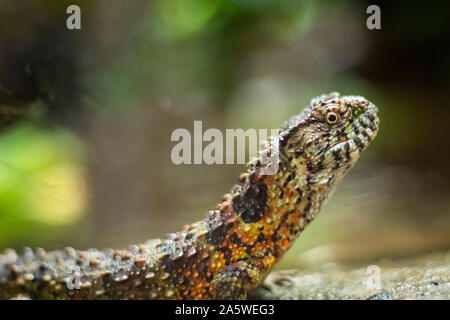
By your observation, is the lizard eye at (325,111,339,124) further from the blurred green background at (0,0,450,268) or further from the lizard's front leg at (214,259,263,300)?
the blurred green background at (0,0,450,268)

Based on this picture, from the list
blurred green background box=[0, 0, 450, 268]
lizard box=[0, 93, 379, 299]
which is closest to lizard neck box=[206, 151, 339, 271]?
lizard box=[0, 93, 379, 299]

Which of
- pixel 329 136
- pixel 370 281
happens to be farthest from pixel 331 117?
pixel 370 281

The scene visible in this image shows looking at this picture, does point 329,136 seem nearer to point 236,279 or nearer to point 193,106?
point 236,279

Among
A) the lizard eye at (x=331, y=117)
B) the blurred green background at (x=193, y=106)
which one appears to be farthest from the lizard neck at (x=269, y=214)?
the blurred green background at (x=193, y=106)

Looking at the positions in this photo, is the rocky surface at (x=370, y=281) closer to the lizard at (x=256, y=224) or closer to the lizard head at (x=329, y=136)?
the lizard at (x=256, y=224)

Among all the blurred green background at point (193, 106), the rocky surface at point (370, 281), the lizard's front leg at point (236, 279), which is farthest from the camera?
the blurred green background at point (193, 106)

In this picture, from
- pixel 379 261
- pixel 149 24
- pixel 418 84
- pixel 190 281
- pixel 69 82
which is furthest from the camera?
pixel 418 84
